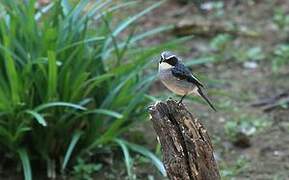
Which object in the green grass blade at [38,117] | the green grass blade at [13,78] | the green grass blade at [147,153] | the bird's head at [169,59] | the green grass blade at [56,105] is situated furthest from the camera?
the green grass blade at [147,153]

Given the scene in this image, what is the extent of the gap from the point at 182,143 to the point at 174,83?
0.40m

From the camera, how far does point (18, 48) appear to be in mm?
4801

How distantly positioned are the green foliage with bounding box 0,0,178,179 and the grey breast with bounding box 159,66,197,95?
0.99 metres

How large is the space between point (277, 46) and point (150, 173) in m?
2.65

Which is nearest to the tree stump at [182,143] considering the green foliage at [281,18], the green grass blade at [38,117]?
the green grass blade at [38,117]

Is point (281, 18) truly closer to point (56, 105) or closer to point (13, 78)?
point (56, 105)

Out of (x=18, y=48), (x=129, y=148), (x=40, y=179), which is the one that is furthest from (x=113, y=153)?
(x=18, y=48)

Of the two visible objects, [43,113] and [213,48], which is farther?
[213,48]

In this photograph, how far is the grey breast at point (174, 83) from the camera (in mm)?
3537

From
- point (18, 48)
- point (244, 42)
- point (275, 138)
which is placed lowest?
point (275, 138)

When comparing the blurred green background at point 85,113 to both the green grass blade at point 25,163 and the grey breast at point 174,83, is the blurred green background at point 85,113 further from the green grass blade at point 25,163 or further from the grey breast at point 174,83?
the grey breast at point 174,83

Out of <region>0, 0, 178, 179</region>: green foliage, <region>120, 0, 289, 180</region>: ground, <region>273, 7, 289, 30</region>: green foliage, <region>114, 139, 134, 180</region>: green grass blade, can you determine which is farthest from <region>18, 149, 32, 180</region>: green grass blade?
<region>273, 7, 289, 30</region>: green foliage

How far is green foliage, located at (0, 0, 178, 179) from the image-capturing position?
457cm

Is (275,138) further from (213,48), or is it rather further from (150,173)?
(213,48)
